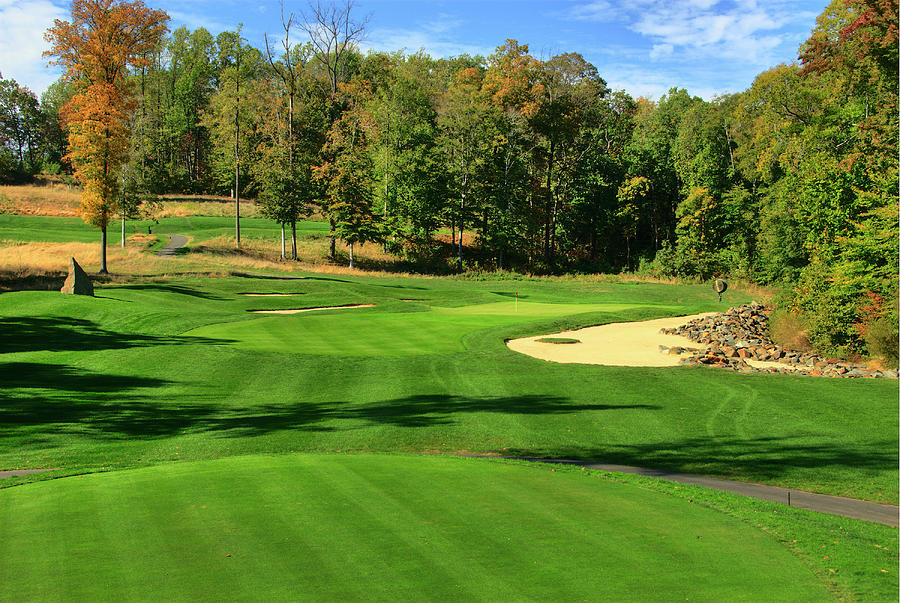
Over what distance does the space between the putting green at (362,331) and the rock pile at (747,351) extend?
679cm

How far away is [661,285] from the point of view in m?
50.6

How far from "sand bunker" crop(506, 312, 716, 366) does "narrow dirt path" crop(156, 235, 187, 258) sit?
37249mm

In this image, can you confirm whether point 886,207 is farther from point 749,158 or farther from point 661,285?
point 749,158

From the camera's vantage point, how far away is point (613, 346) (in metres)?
24.6

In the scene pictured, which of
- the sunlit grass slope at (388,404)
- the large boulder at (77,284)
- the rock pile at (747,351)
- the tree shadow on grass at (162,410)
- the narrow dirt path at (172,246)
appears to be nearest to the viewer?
the sunlit grass slope at (388,404)

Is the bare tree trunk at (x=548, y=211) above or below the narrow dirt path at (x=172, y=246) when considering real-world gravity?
above

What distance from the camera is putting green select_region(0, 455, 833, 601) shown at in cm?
536

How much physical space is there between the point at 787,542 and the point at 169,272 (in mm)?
43105

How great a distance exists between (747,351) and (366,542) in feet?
71.5

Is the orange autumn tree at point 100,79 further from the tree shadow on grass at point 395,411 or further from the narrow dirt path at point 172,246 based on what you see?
the tree shadow on grass at point 395,411

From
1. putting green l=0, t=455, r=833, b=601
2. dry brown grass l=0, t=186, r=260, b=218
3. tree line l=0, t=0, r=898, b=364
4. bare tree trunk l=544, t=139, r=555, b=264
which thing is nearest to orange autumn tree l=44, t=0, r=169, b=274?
tree line l=0, t=0, r=898, b=364

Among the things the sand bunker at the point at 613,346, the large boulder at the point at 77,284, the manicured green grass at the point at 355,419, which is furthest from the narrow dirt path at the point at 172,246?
the sand bunker at the point at 613,346

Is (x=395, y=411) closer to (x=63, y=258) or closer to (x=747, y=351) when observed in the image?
(x=747, y=351)

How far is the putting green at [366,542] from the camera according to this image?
17.6ft
